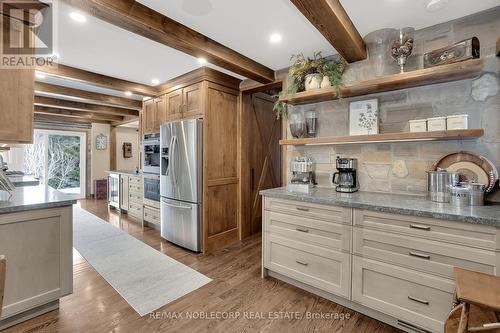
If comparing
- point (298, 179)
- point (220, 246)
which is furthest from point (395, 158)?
point (220, 246)

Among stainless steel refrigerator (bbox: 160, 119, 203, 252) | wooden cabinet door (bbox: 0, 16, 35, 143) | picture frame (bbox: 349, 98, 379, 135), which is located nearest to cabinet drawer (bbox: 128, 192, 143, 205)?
stainless steel refrigerator (bbox: 160, 119, 203, 252)

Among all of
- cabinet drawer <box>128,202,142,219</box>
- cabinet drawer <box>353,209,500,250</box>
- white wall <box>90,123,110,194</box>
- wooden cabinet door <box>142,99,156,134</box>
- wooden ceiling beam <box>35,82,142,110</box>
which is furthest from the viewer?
white wall <box>90,123,110,194</box>

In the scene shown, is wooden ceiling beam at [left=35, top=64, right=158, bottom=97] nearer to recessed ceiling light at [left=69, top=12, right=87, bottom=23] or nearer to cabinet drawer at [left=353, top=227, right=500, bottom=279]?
recessed ceiling light at [left=69, top=12, right=87, bottom=23]

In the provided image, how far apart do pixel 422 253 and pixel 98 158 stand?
8.24 m

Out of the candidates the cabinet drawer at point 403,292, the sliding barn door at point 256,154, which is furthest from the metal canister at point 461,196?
the sliding barn door at point 256,154

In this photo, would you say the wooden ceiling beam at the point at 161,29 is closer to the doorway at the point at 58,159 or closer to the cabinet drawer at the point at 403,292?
the cabinet drawer at the point at 403,292

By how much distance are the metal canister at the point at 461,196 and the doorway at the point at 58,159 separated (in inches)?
330

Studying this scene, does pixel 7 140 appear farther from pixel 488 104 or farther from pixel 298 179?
pixel 488 104

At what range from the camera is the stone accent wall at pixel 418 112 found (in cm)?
192

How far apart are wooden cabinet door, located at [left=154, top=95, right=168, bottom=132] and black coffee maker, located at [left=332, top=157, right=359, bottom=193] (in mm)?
2904

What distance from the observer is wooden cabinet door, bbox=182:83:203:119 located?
3325 mm

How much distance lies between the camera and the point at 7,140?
74.4 inches

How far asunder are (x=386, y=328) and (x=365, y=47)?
8.47ft

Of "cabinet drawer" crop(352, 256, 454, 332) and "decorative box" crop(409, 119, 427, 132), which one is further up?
"decorative box" crop(409, 119, 427, 132)
